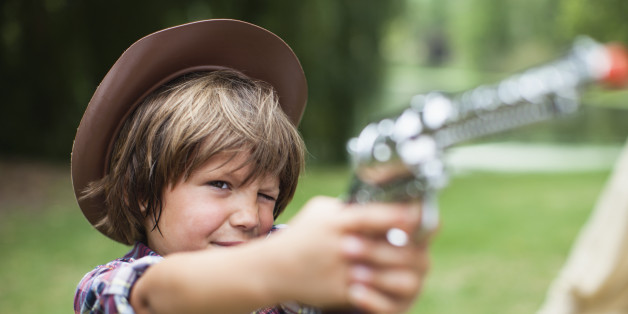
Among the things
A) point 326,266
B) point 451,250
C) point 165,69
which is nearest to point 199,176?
point 165,69

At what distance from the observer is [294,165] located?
1354 mm

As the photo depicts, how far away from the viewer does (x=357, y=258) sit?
1.95 feet

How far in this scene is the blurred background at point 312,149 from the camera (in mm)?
5789

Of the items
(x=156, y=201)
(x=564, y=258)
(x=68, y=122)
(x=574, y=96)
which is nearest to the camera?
(x=574, y=96)

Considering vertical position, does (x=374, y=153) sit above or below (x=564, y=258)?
below

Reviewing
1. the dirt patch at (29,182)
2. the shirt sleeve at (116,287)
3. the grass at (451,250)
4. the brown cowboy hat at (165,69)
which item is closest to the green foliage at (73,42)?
the dirt patch at (29,182)

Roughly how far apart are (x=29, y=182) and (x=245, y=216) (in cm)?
871

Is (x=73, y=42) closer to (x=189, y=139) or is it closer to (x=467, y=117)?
(x=189, y=139)

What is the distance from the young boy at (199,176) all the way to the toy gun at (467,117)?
0.24 feet

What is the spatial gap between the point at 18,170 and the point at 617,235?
8828mm

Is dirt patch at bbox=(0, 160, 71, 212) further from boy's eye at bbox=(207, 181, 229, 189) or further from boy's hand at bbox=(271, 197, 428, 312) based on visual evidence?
boy's hand at bbox=(271, 197, 428, 312)

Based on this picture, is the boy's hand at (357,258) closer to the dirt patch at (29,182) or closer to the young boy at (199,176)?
the young boy at (199,176)

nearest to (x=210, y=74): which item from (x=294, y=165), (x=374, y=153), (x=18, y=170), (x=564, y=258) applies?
(x=294, y=165)

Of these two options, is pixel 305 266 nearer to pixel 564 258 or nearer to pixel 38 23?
pixel 564 258
